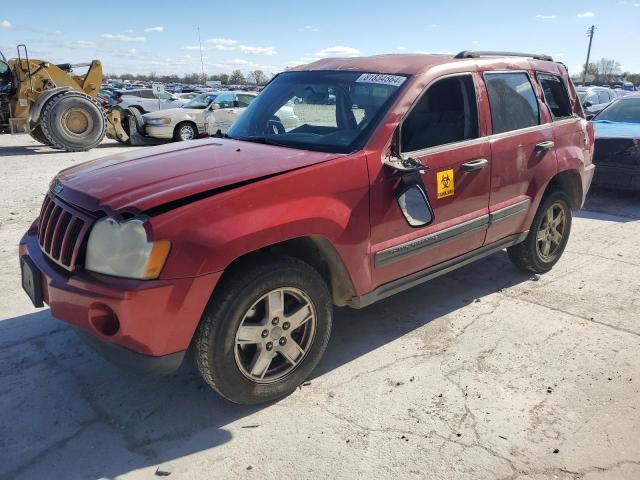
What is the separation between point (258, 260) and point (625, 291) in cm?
346

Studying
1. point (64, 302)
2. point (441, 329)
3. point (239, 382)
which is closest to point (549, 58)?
point (441, 329)

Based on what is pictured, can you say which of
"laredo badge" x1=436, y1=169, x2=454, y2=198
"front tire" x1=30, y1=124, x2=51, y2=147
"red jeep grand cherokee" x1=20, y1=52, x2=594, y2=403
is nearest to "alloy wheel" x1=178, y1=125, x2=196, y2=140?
"front tire" x1=30, y1=124, x2=51, y2=147

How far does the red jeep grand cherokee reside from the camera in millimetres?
2414

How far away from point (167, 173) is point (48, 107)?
1150cm

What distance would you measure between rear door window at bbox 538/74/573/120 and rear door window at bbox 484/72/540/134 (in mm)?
256

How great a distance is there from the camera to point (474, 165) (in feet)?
11.9

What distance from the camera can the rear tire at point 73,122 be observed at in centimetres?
1238

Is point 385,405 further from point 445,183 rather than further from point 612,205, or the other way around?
point 612,205

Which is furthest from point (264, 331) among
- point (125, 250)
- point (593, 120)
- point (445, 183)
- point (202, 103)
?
point (202, 103)

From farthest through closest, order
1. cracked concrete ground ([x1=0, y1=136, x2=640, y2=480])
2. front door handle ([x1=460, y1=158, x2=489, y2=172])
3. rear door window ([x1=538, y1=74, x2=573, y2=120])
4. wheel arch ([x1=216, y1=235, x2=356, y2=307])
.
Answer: rear door window ([x1=538, y1=74, x2=573, y2=120]) → front door handle ([x1=460, y1=158, x2=489, y2=172]) → wheel arch ([x1=216, y1=235, x2=356, y2=307]) → cracked concrete ground ([x1=0, y1=136, x2=640, y2=480])

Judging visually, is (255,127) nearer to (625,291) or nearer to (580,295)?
(580,295)

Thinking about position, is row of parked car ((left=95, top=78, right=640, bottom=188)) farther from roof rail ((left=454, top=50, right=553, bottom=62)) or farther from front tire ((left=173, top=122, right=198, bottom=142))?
roof rail ((left=454, top=50, right=553, bottom=62))

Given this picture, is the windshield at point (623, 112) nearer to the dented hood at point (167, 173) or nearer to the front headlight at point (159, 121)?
the dented hood at point (167, 173)

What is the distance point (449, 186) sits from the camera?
3502mm
